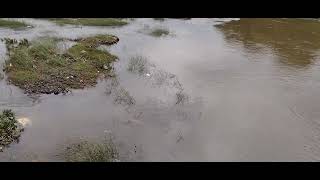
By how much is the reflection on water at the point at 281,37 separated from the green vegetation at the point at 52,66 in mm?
8120

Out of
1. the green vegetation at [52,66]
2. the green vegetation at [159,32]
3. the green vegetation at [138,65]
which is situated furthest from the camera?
the green vegetation at [159,32]

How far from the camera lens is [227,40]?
71.4 ft

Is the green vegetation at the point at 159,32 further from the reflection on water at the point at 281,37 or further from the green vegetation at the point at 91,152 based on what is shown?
the green vegetation at the point at 91,152

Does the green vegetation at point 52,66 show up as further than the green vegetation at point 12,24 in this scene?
No

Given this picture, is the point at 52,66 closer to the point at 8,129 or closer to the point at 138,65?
the point at 138,65

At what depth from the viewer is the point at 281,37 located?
2227cm

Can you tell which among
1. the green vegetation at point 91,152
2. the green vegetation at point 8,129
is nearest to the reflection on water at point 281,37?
the green vegetation at point 91,152

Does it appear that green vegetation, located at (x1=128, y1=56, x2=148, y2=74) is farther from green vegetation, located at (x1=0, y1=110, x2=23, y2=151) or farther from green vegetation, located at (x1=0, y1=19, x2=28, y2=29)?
green vegetation, located at (x1=0, y1=19, x2=28, y2=29)

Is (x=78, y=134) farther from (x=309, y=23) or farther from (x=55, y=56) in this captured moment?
(x=309, y=23)

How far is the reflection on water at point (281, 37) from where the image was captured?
1887 centimetres

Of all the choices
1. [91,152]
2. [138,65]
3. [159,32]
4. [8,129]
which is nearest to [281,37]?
[159,32]

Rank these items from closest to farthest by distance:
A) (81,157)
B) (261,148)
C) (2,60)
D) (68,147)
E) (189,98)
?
1. (81,157)
2. (68,147)
3. (261,148)
4. (189,98)
5. (2,60)

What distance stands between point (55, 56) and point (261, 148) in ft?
31.4

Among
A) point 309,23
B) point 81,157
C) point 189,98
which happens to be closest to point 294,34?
point 309,23
